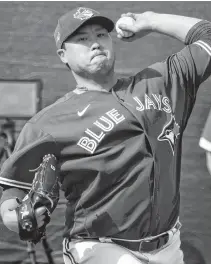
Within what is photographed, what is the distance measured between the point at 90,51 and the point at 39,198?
635mm

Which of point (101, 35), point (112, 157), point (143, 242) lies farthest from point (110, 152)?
point (101, 35)

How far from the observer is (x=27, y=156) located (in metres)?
2.17

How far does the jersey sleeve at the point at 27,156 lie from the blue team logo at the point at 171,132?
0.43 metres

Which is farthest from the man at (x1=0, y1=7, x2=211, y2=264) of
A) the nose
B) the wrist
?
the wrist

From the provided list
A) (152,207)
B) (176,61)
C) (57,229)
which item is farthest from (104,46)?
(57,229)

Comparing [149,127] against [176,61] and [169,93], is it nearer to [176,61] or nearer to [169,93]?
[169,93]

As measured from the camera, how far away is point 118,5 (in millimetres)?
3121

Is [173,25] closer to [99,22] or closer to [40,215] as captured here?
[99,22]

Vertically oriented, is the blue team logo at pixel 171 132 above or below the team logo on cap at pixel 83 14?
below

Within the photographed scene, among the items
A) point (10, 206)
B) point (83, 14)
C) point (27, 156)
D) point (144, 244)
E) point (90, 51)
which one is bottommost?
point (144, 244)

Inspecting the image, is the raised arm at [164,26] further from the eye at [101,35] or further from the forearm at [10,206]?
the forearm at [10,206]

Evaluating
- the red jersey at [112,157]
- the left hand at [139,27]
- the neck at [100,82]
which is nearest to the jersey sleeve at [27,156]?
the red jersey at [112,157]

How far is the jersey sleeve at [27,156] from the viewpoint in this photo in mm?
2154

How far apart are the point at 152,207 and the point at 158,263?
0.84 feet
